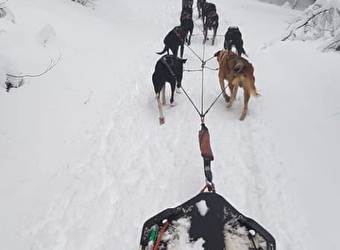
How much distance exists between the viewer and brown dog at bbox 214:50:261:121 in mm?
4547

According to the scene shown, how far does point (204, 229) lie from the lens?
2180mm

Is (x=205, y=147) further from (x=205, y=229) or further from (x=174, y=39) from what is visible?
(x=174, y=39)

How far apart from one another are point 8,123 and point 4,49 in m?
1.96

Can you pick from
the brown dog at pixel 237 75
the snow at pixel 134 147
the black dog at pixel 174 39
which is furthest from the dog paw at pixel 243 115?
the black dog at pixel 174 39

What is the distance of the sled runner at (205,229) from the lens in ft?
6.77

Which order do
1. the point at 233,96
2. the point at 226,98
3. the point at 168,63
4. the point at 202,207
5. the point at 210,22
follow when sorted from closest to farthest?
1. the point at 202,207
2. the point at 168,63
3. the point at 233,96
4. the point at 226,98
5. the point at 210,22

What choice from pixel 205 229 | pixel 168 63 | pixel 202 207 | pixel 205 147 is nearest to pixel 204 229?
pixel 205 229

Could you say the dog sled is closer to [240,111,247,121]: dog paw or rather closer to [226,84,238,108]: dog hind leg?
[240,111,247,121]: dog paw

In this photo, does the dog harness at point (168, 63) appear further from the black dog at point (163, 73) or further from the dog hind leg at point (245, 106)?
the dog hind leg at point (245, 106)

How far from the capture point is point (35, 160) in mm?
3732

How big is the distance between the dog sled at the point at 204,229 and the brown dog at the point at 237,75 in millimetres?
2674

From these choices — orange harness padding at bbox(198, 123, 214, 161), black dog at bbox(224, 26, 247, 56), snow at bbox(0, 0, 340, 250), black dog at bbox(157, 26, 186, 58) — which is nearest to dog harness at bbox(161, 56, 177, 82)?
snow at bbox(0, 0, 340, 250)

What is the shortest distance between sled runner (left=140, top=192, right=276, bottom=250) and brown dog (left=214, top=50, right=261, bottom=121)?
2.68 meters

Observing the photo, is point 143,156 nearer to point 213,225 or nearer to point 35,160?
point 35,160
